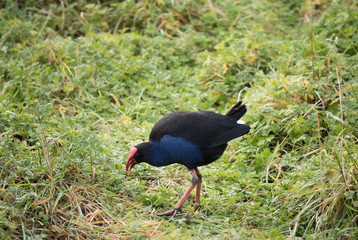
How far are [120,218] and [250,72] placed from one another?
336 cm

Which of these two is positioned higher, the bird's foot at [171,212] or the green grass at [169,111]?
the green grass at [169,111]

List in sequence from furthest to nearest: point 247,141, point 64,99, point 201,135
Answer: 1. point 64,99
2. point 247,141
3. point 201,135

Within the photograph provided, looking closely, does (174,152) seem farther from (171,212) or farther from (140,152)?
(171,212)

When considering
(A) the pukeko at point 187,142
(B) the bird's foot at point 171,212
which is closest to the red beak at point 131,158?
(A) the pukeko at point 187,142

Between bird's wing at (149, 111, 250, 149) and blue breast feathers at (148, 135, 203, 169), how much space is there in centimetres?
5

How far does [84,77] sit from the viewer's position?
569 centimetres

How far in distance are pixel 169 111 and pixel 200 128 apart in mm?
1654

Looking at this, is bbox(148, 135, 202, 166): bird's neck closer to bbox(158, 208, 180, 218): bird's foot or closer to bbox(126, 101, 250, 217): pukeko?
bbox(126, 101, 250, 217): pukeko

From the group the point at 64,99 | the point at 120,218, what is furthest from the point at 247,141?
the point at 64,99

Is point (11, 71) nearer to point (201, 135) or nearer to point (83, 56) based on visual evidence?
point (83, 56)

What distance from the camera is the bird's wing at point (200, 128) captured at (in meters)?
3.81

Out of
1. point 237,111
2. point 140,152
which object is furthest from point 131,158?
point 237,111

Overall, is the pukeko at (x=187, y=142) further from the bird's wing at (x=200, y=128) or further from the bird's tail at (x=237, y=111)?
the bird's tail at (x=237, y=111)

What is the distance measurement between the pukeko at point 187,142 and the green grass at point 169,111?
0.31 metres
